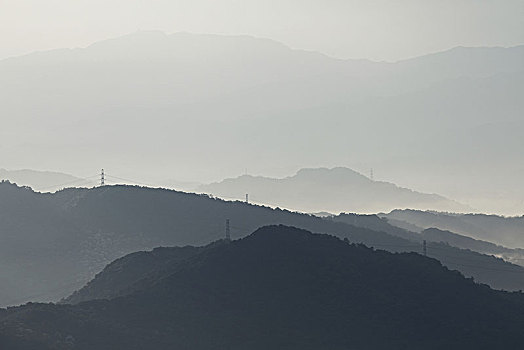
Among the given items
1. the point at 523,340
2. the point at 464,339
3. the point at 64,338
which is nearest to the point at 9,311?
the point at 64,338

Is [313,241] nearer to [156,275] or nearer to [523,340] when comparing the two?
→ [156,275]

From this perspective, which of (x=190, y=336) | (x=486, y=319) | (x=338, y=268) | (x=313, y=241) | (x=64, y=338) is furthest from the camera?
(x=313, y=241)

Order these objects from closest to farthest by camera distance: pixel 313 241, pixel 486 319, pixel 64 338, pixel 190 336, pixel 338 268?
pixel 64 338
pixel 190 336
pixel 486 319
pixel 338 268
pixel 313 241

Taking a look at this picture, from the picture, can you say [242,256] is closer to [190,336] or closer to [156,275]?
[156,275]

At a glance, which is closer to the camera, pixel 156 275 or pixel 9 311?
pixel 9 311

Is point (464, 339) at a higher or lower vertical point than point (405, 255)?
lower

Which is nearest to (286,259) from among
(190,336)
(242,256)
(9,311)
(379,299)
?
(242,256)
